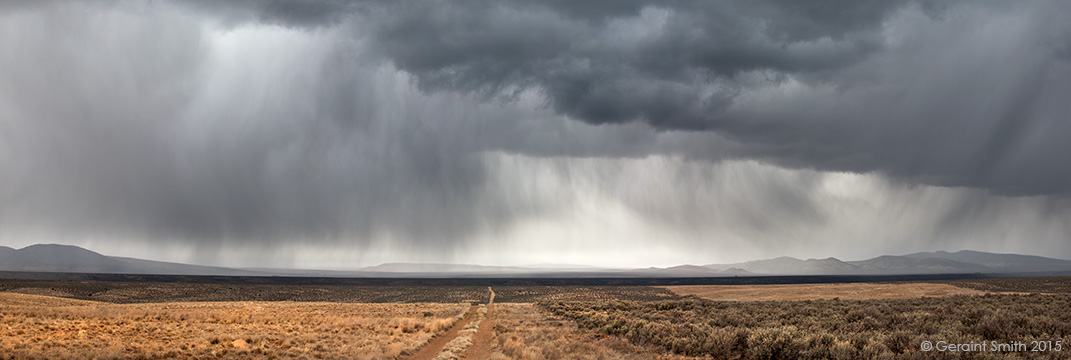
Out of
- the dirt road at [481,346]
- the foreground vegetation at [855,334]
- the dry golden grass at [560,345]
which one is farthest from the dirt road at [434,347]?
the foreground vegetation at [855,334]

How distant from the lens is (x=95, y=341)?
19.8 meters

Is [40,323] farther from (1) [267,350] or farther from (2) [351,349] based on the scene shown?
(2) [351,349]

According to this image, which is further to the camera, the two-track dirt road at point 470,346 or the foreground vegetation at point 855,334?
the two-track dirt road at point 470,346

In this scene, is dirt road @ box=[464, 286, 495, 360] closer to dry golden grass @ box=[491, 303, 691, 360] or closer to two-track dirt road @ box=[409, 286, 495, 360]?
two-track dirt road @ box=[409, 286, 495, 360]

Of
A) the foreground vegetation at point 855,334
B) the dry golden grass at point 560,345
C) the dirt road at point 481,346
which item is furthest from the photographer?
the dirt road at point 481,346

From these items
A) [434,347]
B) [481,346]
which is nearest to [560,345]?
[481,346]

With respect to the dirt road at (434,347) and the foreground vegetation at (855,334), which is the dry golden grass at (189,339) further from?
the foreground vegetation at (855,334)

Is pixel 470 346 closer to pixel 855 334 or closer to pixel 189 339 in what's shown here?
pixel 189 339

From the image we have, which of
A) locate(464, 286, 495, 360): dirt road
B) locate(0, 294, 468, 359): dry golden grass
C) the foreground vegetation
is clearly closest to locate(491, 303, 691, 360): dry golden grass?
locate(464, 286, 495, 360): dirt road

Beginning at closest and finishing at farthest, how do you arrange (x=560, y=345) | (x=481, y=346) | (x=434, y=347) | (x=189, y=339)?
1. (x=189, y=339)
2. (x=560, y=345)
3. (x=481, y=346)
4. (x=434, y=347)

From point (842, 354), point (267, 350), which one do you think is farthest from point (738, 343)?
point (267, 350)

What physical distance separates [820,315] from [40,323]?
3792cm

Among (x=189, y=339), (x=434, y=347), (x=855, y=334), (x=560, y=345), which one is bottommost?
(x=434, y=347)

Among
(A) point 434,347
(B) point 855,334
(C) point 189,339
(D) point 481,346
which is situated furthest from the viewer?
(A) point 434,347
